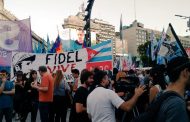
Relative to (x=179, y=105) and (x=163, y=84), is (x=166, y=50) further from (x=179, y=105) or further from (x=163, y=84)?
(x=179, y=105)

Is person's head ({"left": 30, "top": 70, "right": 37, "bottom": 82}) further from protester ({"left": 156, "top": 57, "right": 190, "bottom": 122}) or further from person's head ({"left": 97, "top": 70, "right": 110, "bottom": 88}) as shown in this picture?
protester ({"left": 156, "top": 57, "right": 190, "bottom": 122})

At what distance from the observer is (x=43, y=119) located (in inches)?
356

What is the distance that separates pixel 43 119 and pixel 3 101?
989mm

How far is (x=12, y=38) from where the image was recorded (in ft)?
47.9

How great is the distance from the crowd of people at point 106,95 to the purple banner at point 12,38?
9.95 feet

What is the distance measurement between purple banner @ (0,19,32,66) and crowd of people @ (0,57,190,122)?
3032 mm

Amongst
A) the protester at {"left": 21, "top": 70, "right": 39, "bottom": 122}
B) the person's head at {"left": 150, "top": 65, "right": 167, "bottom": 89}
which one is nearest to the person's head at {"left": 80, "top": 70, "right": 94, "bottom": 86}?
the person's head at {"left": 150, "top": 65, "right": 167, "bottom": 89}

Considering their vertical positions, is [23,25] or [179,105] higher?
[23,25]

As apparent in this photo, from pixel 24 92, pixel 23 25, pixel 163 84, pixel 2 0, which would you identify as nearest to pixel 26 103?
pixel 24 92

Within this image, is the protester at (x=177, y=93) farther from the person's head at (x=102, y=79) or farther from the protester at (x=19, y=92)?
the protester at (x=19, y=92)

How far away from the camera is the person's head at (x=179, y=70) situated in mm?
2758

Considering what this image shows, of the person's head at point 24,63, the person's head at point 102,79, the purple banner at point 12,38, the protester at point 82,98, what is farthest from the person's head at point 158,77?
the purple banner at point 12,38

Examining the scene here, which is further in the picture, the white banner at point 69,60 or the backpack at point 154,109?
the white banner at point 69,60

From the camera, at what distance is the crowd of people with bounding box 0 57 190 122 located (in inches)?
108
